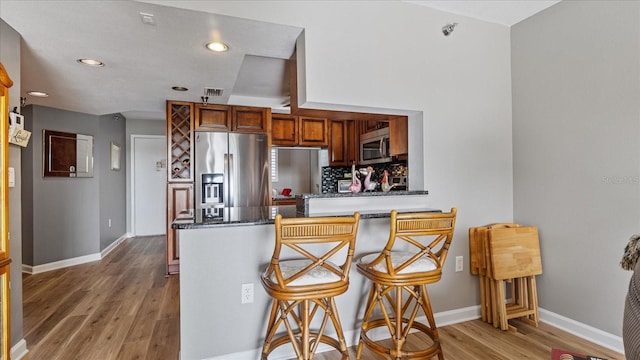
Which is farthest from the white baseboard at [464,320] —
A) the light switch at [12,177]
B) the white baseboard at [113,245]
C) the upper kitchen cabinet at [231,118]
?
the white baseboard at [113,245]

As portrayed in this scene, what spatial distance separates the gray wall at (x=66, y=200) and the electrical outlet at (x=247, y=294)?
356 centimetres

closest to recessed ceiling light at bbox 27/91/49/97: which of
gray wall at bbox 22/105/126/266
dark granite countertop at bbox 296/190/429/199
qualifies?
gray wall at bbox 22/105/126/266

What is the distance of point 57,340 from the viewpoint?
2328mm

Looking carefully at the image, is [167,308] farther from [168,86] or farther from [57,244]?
[57,244]

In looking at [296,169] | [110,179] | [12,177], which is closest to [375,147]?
[296,169]

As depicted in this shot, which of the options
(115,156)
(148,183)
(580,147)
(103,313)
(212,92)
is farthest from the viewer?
(148,183)

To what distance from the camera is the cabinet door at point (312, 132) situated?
15.4ft

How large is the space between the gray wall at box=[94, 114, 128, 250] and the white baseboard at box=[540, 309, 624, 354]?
541 cm

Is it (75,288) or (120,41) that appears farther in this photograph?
(75,288)

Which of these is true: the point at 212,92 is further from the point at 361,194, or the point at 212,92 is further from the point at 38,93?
the point at 361,194

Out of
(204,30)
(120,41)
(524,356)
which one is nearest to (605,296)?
(524,356)

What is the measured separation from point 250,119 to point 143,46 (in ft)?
6.41

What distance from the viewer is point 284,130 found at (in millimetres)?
4617

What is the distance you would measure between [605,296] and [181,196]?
4.18m
